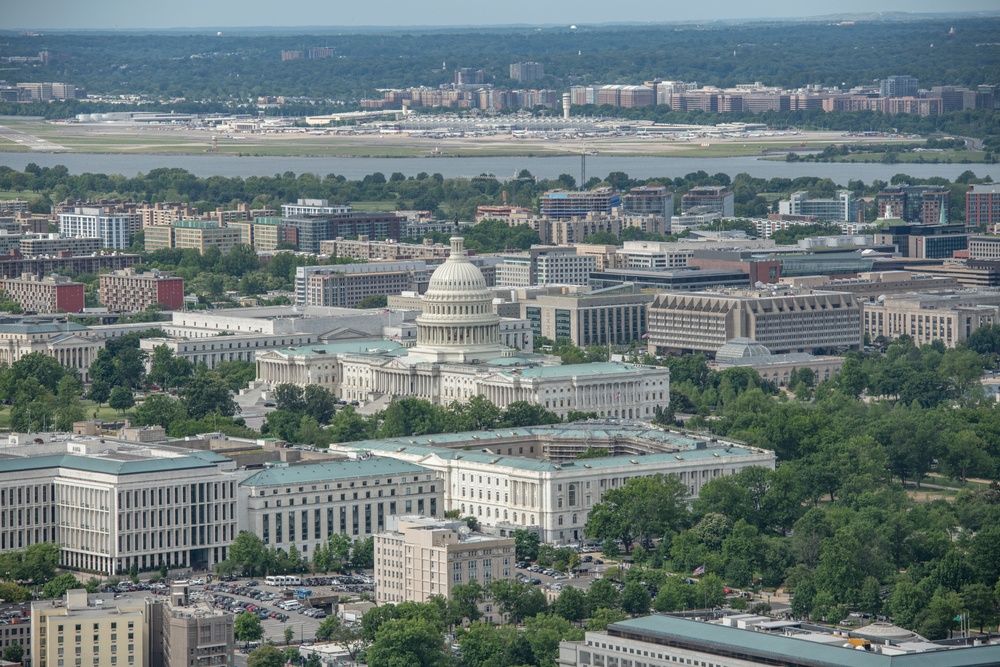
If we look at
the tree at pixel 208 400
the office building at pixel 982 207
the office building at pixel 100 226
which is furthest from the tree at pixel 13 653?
the office building at pixel 982 207

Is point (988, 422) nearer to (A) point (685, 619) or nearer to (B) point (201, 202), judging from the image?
(A) point (685, 619)


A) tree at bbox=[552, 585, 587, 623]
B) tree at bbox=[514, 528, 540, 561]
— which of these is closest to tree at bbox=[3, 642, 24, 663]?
tree at bbox=[552, 585, 587, 623]

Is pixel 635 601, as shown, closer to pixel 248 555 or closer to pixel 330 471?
pixel 248 555

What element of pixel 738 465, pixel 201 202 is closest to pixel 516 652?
pixel 738 465

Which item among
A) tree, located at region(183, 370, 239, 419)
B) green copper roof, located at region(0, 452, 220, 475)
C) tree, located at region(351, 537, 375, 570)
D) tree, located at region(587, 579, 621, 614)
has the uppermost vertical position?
green copper roof, located at region(0, 452, 220, 475)

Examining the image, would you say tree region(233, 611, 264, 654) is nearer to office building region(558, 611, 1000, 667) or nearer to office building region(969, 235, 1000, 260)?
office building region(558, 611, 1000, 667)

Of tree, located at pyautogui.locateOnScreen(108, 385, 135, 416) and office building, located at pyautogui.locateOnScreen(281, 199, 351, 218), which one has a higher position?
office building, located at pyautogui.locateOnScreen(281, 199, 351, 218)
